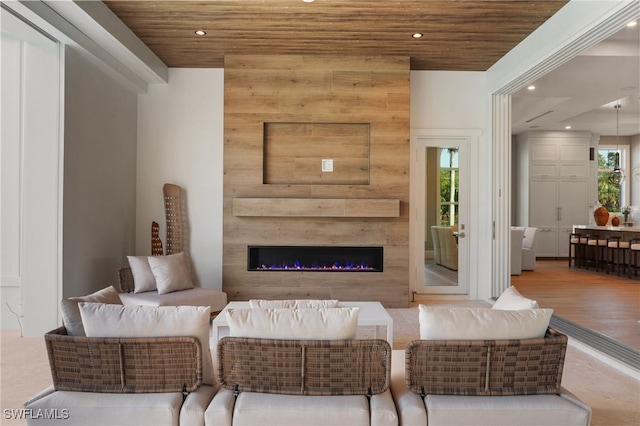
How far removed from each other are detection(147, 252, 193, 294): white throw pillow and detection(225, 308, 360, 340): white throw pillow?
2.98m

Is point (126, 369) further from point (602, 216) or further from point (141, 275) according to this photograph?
point (602, 216)

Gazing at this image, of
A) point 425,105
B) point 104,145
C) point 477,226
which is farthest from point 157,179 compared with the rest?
point 477,226

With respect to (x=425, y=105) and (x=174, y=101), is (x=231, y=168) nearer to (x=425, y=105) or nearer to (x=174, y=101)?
(x=174, y=101)

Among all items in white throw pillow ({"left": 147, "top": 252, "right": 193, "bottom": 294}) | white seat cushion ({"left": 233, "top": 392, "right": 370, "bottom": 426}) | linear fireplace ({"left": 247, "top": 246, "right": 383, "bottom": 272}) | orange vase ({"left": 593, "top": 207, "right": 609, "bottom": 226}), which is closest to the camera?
white seat cushion ({"left": 233, "top": 392, "right": 370, "bottom": 426})

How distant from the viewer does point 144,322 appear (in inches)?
81.7

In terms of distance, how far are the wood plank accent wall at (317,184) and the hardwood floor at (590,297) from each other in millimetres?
2005

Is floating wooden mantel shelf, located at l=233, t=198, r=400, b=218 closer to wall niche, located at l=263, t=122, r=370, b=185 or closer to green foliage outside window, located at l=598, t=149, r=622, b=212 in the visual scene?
wall niche, located at l=263, t=122, r=370, b=185

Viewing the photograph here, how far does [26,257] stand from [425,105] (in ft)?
16.4

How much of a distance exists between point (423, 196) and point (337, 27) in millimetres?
2635

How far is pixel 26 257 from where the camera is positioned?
4301 millimetres

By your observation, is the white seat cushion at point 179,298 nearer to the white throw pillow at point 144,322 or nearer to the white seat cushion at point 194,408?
the white throw pillow at point 144,322

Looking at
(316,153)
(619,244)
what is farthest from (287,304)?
(619,244)

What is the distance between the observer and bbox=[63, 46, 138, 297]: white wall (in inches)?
176

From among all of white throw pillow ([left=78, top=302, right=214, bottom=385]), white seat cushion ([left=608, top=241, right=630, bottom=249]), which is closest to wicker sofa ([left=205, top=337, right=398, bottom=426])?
white throw pillow ([left=78, top=302, right=214, bottom=385])
